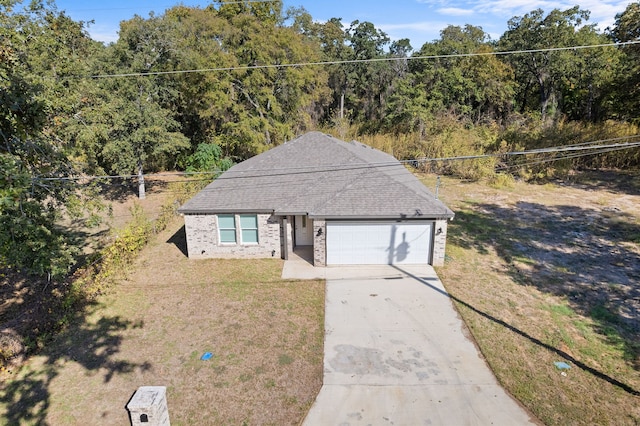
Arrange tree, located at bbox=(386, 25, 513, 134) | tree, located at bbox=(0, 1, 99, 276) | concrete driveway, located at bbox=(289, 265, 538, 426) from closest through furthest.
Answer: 1. concrete driveway, located at bbox=(289, 265, 538, 426)
2. tree, located at bbox=(0, 1, 99, 276)
3. tree, located at bbox=(386, 25, 513, 134)

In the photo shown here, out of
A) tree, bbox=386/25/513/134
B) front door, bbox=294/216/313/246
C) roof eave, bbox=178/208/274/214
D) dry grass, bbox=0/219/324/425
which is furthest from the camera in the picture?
tree, bbox=386/25/513/134

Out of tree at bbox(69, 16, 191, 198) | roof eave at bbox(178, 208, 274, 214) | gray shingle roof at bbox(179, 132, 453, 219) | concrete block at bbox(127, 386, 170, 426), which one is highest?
tree at bbox(69, 16, 191, 198)

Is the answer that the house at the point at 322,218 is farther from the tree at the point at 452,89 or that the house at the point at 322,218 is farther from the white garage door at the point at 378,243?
the tree at the point at 452,89

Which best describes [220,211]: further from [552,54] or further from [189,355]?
[552,54]

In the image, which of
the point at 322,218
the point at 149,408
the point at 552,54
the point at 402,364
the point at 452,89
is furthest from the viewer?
the point at 452,89

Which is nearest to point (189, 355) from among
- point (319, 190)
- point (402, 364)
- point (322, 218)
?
point (402, 364)

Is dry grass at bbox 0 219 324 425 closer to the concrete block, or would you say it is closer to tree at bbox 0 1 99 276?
the concrete block

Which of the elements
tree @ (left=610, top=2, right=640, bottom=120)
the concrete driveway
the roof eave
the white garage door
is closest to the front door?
the roof eave
